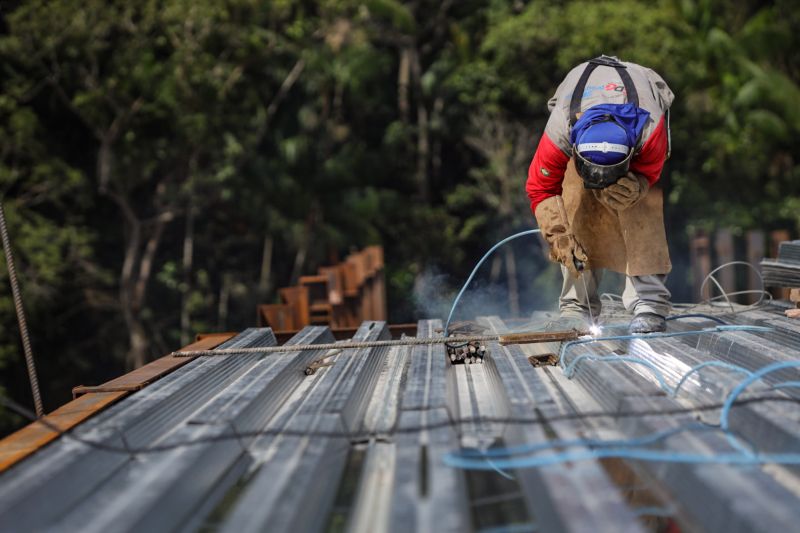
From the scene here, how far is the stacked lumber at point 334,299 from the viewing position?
20.1ft

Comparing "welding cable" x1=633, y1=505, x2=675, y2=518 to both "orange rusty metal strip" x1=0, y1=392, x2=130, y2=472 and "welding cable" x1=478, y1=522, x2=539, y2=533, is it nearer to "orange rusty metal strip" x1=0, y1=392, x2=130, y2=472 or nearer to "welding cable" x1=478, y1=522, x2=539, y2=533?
"welding cable" x1=478, y1=522, x2=539, y2=533

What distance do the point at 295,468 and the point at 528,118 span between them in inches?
767

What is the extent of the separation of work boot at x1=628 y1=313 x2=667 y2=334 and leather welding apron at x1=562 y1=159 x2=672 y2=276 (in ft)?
0.90

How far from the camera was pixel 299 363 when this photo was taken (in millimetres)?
3375

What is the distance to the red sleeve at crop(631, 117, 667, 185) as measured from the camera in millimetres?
3668

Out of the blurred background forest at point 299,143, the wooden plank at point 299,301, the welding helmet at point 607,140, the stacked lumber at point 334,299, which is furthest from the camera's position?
the blurred background forest at point 299,143

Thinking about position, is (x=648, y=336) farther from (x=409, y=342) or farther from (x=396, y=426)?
(x=396, y=426)

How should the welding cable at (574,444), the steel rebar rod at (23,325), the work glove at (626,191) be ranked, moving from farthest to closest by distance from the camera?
1. the work glove at (626,191)
2. the steel rebar rod at (23,325)
3. the welding cable at (574,444)

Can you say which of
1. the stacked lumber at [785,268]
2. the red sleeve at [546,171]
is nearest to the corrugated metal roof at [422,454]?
the red sleeve at [546,171]

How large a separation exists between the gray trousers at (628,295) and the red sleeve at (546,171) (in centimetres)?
62

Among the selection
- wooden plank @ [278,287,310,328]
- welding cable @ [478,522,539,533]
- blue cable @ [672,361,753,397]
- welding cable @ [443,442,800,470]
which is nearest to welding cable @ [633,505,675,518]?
welding cable @ [443,442,800,470]

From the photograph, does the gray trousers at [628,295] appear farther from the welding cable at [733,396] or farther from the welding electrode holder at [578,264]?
the welding cable at [733,396]

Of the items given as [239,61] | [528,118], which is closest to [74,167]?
[239,61]

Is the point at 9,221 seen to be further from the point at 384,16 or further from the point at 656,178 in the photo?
the point at 656,178
